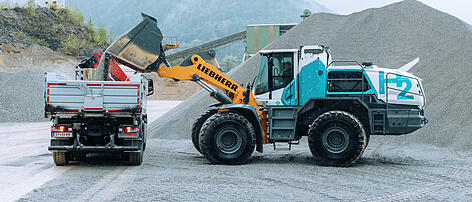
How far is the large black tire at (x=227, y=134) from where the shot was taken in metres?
10.7

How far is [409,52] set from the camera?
19891 millimetres

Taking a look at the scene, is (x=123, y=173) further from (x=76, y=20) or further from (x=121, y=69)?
(x=76, y=20)

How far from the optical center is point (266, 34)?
3878 cm

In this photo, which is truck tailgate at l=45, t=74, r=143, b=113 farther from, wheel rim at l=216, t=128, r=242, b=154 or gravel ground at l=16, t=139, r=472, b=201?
wheel rim at l=216, t=128, r=242, b=154

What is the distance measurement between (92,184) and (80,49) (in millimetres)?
40018

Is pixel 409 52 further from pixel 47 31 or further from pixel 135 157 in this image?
pixel 47 31

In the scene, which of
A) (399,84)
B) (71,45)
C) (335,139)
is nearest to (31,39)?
(71,45)

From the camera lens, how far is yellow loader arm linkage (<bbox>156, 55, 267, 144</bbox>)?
1148cm

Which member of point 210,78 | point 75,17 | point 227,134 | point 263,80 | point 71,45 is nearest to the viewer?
point 227,134

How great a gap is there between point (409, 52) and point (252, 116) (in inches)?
443

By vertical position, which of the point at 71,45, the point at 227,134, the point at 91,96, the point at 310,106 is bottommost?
the point at 227,134

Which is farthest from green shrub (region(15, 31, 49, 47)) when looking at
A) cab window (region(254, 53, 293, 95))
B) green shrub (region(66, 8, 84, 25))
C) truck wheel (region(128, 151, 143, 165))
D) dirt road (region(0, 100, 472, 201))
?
cab window (region(254, 53, 293, 95))

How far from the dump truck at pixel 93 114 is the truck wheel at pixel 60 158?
0.63 feet

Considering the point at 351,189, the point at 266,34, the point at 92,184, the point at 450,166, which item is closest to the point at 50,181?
the point at 92,184
